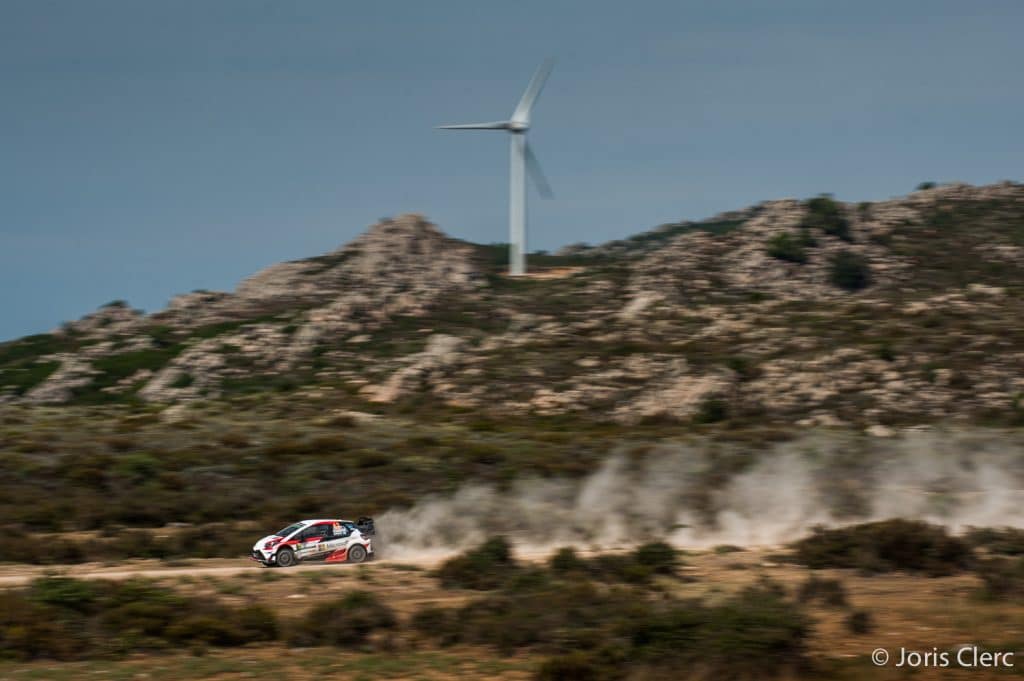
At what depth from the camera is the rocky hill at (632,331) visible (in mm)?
79750

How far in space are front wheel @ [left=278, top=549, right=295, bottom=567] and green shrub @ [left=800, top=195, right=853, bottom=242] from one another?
323ft

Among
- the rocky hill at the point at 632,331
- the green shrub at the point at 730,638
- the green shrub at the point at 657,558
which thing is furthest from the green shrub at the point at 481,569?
the rocky hill at the point at 632,331

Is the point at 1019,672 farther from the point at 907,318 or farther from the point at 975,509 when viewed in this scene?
the point at 907,318

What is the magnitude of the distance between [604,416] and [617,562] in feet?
147

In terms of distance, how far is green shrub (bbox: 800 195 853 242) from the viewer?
12781cm

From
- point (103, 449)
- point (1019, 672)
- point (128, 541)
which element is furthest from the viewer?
point (103, 449)

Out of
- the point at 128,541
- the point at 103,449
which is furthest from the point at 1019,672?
the point at 103,449

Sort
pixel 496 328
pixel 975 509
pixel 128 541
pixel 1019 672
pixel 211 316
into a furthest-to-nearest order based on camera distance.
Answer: pixel 211 316 < pixel 496 328 < pixel 975 509 < pixel 128 541 < pixel 1019 672

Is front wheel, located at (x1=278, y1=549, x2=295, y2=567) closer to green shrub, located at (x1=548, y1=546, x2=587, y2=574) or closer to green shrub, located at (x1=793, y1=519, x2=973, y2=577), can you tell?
green shrub, located at (x1=548, y1=546, x2=587, y2=574)

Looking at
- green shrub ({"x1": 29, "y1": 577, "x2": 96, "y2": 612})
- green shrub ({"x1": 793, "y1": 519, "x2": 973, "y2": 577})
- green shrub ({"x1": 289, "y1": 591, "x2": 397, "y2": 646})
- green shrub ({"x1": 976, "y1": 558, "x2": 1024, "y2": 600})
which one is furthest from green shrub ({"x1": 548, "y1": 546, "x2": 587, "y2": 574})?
green shrub ({"x1": 29, "y1": 577, "x2": 96, "y2": 612})

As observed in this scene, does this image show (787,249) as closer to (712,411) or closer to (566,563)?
(712,411)

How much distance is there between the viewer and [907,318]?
92938 millimetres

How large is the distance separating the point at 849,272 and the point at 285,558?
301 feet

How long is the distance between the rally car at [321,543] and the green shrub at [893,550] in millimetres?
13945
